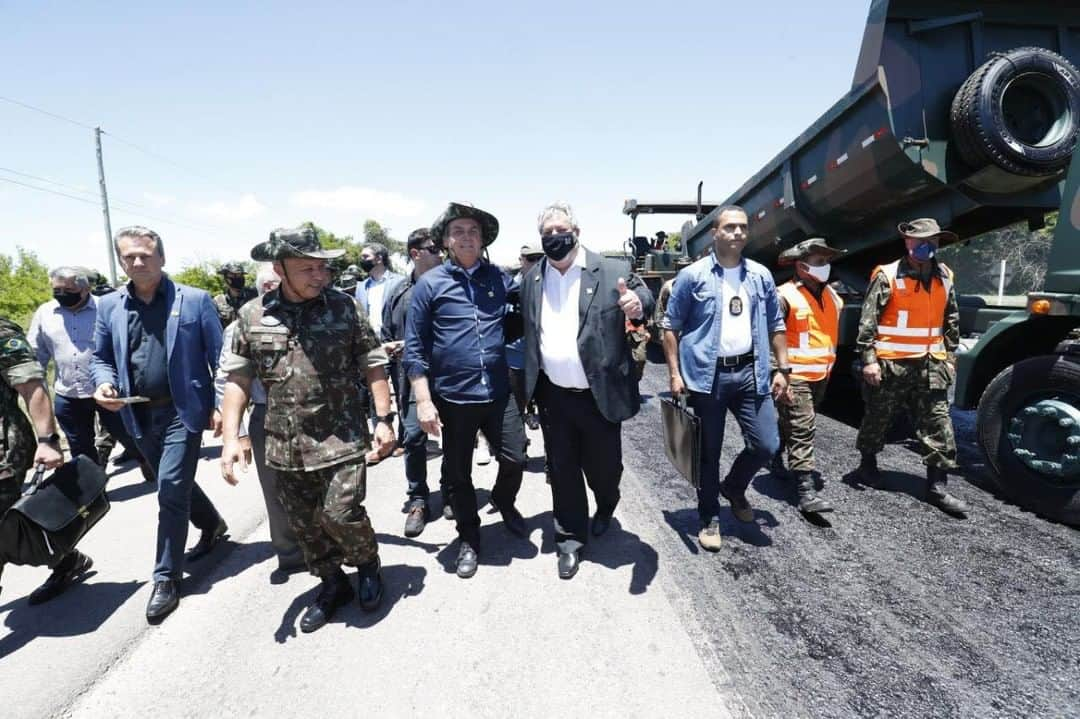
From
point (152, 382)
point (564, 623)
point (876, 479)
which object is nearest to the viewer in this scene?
point (564, 623)

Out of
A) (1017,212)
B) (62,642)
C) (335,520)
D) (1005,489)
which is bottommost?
(62,642)

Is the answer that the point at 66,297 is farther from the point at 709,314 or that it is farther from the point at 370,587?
the point at 709,314

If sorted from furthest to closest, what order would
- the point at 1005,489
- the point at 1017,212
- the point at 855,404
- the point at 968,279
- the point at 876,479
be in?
1. the point at 968,279
2. the point at 855,404
3. the point at 1017,212
4. the point at 876,479
5. the point at 1005,489

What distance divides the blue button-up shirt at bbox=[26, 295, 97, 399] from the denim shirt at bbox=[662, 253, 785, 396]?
4.31m

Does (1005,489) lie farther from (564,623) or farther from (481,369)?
(481,369)

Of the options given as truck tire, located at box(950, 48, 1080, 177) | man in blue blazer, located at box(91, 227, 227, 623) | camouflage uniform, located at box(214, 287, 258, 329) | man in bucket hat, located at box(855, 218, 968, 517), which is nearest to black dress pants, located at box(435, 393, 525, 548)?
man in blue blazer, located at box(91, 227, 227, 623)

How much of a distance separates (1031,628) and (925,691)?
78 centimetres

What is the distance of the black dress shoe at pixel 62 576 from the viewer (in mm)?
2828

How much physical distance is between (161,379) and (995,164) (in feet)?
18.4

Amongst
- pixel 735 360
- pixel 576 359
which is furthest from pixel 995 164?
pixel 576 359

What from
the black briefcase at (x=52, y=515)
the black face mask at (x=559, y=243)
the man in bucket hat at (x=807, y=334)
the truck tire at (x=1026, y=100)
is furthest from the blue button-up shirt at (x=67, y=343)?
the truck tire at (x=1026, y=100)

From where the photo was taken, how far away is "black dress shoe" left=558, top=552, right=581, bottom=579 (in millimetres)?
2834

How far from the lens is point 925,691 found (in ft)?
6.44

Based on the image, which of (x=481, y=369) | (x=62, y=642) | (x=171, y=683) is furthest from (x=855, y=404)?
(x=62, y=642)
